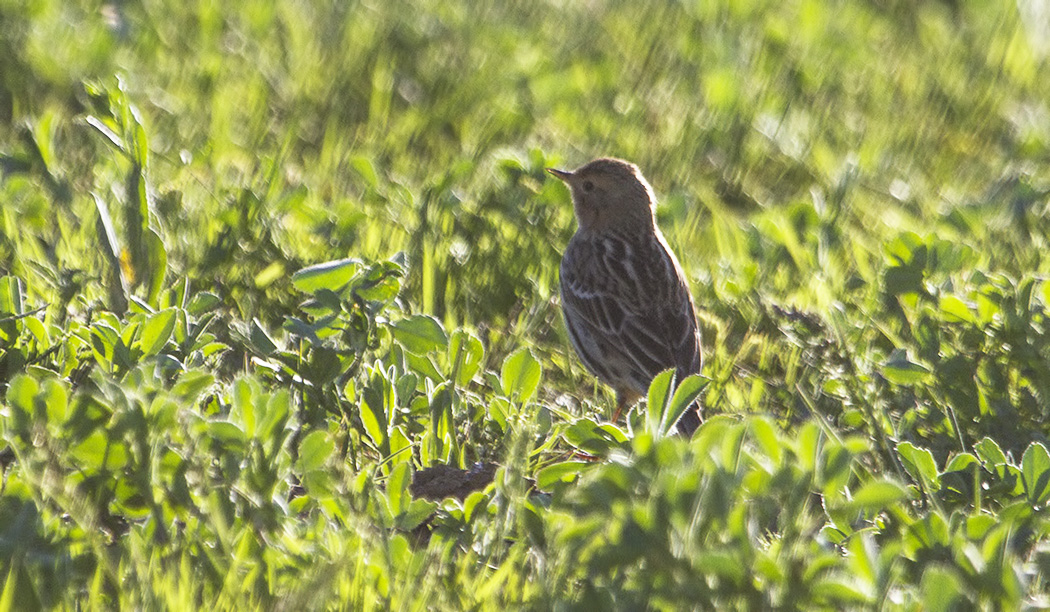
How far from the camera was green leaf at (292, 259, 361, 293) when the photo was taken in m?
3.93

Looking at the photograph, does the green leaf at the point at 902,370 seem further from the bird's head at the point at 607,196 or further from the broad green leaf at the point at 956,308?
the bird's head at the point at 607,196

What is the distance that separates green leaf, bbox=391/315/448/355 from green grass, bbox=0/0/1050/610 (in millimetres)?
16

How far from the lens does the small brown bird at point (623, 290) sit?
5105 millimetres

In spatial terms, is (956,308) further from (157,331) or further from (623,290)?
(157,331)

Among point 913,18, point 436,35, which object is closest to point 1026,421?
point 436,35

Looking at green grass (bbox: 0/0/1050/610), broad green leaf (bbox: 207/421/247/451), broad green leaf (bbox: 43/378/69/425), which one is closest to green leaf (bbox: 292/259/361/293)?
green grass (bbox: 0/0/1050/610)

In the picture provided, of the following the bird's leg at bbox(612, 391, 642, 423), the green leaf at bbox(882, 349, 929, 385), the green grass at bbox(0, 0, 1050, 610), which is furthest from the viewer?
→ the bird's leg at bbox(612, 391, 642, 423)

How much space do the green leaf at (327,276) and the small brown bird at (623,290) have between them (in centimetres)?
130

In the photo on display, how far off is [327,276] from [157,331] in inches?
22.9

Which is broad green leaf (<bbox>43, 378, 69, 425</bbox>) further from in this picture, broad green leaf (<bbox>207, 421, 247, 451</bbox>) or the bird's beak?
the bird's beak

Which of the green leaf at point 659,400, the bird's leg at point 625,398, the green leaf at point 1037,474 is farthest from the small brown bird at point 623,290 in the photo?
the green leaf at point 659,400

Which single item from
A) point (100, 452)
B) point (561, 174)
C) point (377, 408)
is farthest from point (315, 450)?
→ point (561, 174)

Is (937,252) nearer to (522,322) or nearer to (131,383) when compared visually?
(522,322)

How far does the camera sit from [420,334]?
13.1ft
